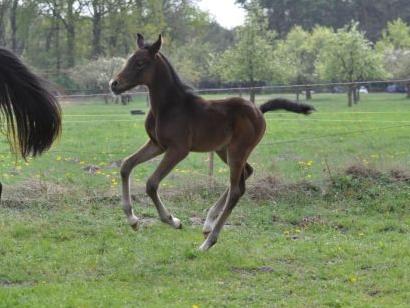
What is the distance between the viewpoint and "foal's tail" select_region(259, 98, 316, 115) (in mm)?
7090

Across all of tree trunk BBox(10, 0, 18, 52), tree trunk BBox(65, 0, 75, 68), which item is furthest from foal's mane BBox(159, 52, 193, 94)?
tree trunk BBox(65, 0, 75, 68)

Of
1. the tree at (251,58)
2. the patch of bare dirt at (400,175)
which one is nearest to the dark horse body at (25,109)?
the patch of bare dirt at (400,175)

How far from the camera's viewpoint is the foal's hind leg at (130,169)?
19.6 feet

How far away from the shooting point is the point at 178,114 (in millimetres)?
6203

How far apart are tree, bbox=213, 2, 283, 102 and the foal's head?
35.3 meters

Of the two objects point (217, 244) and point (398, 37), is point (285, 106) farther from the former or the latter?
point (398, 37)

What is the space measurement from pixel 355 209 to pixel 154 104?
375 cm

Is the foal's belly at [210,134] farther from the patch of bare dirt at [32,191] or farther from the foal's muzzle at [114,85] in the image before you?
the patch of bare dirt at [32,191]

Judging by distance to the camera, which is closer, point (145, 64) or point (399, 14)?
point (145, 64)

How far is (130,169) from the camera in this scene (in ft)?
20.2

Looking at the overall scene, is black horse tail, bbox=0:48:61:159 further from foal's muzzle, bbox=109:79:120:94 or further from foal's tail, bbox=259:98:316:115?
foal's tail, bbox=259:98:316:115

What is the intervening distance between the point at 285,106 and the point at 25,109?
2.99 meters

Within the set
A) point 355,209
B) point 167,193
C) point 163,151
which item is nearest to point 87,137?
point 167,193

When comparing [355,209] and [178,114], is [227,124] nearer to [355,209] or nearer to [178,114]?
[178,114]
